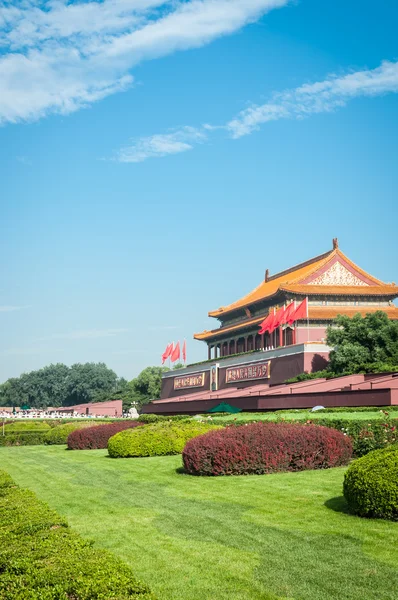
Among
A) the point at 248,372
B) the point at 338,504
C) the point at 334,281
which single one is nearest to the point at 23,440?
the point at 248,372

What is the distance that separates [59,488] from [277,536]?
18.0 feet

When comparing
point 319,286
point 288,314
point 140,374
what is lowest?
point 140,374

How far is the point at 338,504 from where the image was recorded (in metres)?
8.12

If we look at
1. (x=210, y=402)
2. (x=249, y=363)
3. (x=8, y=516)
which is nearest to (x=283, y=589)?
(x=8, y=516)

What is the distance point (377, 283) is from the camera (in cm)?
4706

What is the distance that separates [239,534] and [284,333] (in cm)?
3867

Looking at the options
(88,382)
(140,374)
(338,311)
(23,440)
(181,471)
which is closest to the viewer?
(181,471)

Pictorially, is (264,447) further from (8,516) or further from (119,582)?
(119,582)

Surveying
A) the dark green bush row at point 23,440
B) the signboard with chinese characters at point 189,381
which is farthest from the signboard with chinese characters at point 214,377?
the dark green bush row at point 23,440

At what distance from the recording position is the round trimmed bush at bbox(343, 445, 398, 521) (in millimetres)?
7016

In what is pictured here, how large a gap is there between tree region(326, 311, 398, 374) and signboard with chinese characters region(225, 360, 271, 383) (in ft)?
24.8

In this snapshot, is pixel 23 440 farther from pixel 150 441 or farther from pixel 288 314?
pixel 288 314

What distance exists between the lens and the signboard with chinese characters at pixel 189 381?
51.7 meters

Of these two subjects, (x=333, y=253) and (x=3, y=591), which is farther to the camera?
(x=333, y=253)
